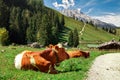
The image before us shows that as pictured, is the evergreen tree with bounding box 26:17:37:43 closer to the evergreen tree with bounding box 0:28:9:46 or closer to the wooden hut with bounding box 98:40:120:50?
the evergreen tree with bounding box 0:28:9:46

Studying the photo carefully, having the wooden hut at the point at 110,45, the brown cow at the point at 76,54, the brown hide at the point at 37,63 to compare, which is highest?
the brown hide at the point at 37,63

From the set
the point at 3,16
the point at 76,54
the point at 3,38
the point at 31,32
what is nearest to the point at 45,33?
the point at 31,32

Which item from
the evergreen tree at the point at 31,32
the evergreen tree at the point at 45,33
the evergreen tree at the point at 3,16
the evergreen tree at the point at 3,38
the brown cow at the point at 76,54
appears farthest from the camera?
the evergreen tree at the point at 31,32

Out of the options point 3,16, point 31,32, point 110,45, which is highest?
point 3,16

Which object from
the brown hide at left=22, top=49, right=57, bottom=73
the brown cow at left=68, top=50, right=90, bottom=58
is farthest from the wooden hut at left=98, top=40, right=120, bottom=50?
the brown hide at left=22, top=49, right=57, bottom=73

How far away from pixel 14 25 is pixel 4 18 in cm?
663

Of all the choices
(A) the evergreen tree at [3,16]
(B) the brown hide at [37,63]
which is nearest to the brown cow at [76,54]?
(B) the brown hide at [37,63]

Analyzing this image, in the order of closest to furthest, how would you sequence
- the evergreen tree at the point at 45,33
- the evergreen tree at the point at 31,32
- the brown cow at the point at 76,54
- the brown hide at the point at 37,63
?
the brown hide at the point at 37,63, the brown cow at the point at 76,54, the evergreen tree at the point at 45,33, the evergreen tree at the point at 31,32

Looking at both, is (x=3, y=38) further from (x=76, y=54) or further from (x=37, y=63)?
(x=37, y=63)

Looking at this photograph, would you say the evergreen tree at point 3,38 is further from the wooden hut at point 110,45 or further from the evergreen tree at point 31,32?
the wooden hut at point 110,45

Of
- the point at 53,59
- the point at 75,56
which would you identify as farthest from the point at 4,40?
the point at 53,59

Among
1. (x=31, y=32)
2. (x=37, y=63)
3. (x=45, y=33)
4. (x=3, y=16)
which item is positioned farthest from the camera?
(x=31, y=32)

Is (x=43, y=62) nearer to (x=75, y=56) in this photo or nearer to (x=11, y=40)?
(x=75, y=56)

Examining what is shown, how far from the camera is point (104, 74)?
985 inches
